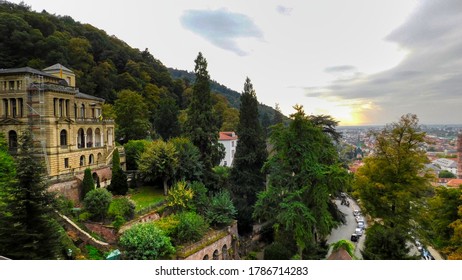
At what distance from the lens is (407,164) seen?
34.4ft

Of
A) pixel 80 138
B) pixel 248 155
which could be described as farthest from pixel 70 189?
pixel 248 155

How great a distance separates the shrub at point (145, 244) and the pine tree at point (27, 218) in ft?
9.89

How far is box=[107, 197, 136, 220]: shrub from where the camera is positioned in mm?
12655

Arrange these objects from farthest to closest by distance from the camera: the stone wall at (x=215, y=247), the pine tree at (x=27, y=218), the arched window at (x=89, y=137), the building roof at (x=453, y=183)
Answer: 1. the arched window at (x=89, y=137)
2. the building roof at (x=453, y=183)
3. the stone wall at (x=215, y=247)
4. the pine tree at (x=27, y=218)

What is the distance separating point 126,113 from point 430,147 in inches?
797

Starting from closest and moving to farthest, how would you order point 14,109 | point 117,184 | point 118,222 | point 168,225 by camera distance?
point 118,222
point 168,225
point 14,109
point 117,184

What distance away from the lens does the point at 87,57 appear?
22672mm

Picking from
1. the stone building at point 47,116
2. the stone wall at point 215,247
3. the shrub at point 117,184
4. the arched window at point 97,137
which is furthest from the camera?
the arched window at point 97,137

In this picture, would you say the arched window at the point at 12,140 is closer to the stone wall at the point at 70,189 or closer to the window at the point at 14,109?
the window at the point at 14,109

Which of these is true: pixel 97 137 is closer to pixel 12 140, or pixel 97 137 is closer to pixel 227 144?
pixel 12 140

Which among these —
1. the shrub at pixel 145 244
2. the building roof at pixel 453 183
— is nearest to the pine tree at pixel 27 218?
the shrub at pixel 145 244

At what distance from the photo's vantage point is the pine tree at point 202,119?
59.6 ft

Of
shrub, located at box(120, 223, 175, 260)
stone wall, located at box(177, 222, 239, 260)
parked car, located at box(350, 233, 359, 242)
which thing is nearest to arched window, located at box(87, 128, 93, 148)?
shrub, located at box(120, 223, 175, 260)

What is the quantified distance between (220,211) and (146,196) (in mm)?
4295
